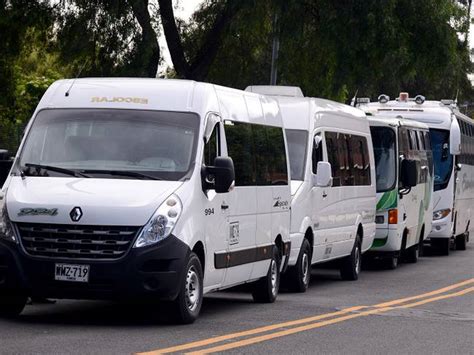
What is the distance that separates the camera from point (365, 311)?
16.2 m

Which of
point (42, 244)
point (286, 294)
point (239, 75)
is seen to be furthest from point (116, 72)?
point (42, 244)

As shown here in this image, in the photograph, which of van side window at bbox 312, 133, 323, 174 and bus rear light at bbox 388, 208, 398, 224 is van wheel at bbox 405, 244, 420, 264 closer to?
bus rear light at bbox 388, 208, 398, 224

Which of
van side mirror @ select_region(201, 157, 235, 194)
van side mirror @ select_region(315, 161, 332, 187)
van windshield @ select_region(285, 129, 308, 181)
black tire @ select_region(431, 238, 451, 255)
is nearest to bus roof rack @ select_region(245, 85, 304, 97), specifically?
van windshield @ select_region(285, 129, 308, 181)

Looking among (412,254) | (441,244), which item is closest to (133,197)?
(412,254)

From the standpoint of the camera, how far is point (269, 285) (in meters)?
16.9

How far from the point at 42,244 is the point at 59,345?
72.9 inches

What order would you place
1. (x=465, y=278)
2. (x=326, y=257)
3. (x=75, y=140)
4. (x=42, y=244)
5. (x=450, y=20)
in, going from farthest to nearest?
(x=450, y=20), (x=465, y=278), (x=326, y=257), (x=75, y=140), (x=42, y=244)

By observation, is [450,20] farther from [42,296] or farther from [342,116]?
[42,296]

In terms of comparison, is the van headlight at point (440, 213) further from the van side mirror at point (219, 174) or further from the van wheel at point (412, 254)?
the van side mirror at point (219, 174)

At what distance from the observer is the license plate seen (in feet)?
43.2

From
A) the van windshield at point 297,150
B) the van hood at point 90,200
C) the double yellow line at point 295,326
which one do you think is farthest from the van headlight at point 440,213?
the van hood at point 90,200

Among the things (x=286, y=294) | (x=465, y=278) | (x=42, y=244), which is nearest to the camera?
(x=42, y=244)

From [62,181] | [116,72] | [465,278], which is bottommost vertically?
[465,278]

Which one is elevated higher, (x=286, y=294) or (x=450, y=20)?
(x=450, y=20)
